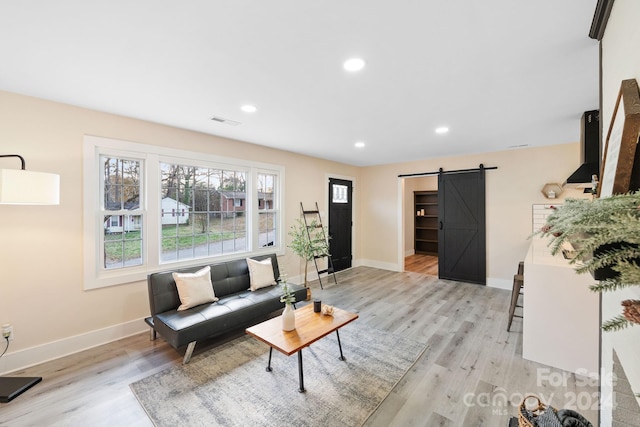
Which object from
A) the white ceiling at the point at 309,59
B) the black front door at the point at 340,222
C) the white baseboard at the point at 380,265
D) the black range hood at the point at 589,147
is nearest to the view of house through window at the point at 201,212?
the white ceiling at the point at 309,59

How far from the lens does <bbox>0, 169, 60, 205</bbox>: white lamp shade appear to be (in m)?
1.93

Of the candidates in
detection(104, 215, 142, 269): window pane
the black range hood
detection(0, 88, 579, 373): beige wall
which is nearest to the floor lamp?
detection(0, 88, 579, 373): beige wall

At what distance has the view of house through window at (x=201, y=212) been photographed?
3.49 meters

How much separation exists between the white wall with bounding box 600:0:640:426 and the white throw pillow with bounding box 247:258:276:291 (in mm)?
3197

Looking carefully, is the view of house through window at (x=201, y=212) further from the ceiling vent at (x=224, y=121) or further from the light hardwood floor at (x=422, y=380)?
the light hardwood floor at (x=422, y=380)

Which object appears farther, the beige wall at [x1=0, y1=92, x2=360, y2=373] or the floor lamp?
the beige wall at [x1=0, y1=92, x2=360, y2=373]

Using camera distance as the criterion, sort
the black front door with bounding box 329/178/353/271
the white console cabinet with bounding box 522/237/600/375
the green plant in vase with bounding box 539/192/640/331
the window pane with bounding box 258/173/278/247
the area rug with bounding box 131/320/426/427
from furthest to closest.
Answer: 1. the black front door with bounding box 329/178/353/271
2. the window pane with bounding box 258/173/278/247
3. the white console cabinet with bounding box 522/237/600/375
4. the area rug with bounding box 131/320/426/427
5. the green plant in vase with bounding box 539/192/640/331

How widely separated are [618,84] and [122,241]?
4.28 metres

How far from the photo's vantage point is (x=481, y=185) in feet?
16.3

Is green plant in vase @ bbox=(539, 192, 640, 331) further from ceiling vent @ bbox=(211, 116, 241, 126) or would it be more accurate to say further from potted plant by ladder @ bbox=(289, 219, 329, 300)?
potted plant by ladder @ bbox=(289, 219, 329, 300)

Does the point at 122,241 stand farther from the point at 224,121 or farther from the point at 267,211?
the point at 267,211

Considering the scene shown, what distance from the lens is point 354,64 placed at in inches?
78.0

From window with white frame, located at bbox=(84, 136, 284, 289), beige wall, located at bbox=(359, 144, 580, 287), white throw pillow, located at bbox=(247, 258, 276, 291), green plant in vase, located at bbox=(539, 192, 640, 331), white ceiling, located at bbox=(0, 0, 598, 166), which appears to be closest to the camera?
green plant in vase, located at bbox=(539, 192, 640, 331)

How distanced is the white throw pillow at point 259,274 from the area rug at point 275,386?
0.81 meters
